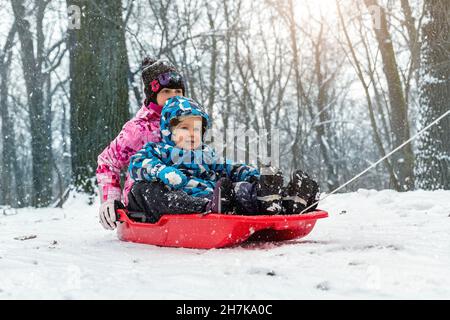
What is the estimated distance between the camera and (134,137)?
9.91ft

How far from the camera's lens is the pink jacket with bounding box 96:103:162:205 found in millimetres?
2832

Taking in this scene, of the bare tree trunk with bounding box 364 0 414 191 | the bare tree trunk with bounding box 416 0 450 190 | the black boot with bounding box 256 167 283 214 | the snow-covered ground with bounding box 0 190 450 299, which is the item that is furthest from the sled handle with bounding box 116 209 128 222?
the bare tree trunk with bounding box 364 0 414 191

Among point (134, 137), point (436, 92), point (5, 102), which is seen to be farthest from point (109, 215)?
point (5, 102)

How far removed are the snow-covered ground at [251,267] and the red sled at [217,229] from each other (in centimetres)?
6

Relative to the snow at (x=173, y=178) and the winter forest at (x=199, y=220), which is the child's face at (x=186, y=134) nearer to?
the winter forest at (x=199, y=220)

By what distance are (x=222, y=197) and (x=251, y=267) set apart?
1.59 ft

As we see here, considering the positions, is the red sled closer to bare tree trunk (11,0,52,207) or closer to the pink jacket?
the pink jacket

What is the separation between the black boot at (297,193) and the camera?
220cm

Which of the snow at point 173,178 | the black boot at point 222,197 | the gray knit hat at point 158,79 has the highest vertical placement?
the gray knit hat at point 158,79

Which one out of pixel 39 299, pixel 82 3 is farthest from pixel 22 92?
pixel 39 299

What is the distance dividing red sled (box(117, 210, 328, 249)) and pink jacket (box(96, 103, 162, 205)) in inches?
10.4

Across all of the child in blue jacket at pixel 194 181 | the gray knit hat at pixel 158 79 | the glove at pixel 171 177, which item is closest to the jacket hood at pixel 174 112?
the child in blue jacket at pixel 194 181

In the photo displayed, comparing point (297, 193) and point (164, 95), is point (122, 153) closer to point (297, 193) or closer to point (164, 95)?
point (164, 95)
